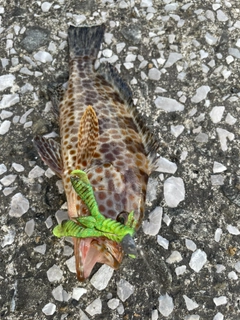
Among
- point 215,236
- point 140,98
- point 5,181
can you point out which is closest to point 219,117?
point 140,98

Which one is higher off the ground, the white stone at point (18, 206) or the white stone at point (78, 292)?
the white stone at point (18, 206)

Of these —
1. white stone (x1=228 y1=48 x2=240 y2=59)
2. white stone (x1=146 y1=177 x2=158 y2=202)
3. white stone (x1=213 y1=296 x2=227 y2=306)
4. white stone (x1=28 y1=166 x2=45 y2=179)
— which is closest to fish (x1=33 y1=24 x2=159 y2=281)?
white stone (x1=28 y1=166 x2=45 y2=179)

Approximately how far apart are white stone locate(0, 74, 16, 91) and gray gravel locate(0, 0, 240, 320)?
0.02 metres

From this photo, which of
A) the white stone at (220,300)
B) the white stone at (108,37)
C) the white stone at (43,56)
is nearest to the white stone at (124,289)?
the white stone at (220,300)

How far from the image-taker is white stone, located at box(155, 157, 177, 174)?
15.8 ft

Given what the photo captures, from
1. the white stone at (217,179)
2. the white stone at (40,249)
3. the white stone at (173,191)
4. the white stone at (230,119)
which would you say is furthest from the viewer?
the white stone at (230,119)

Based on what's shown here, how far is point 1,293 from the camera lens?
13.7 feet

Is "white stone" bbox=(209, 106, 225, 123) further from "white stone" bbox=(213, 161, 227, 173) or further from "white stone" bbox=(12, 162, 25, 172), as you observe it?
"white stone" bbox=(12, 162, 25, 172)

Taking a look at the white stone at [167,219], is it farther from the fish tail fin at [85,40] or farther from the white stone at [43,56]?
the white stone at [43,56]

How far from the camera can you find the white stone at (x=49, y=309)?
4.14 meters

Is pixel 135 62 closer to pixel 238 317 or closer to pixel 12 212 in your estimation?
pixel 12 212

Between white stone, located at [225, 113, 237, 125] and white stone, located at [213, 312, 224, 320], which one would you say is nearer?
white stone, located at [213, 312, 224, 320]

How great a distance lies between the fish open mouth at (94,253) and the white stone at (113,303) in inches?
25.1

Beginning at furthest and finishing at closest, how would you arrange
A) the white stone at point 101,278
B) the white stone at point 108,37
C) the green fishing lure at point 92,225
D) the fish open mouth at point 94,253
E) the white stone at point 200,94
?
the white stone at point 108,37 → the white stone at point 200,94 → the white stone at point 101,278 → the fish open mouth at point 94,253 → the green fishing lure at point 92,225
